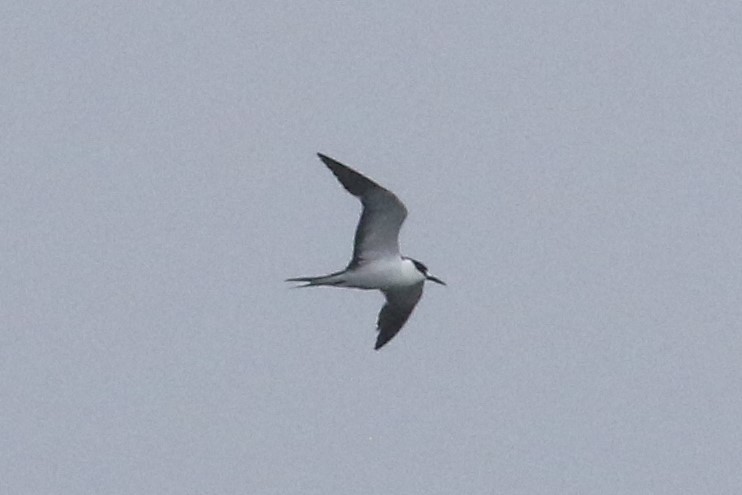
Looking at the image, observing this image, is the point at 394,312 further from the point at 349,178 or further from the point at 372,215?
the point at 349,178

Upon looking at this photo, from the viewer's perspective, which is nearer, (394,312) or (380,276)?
(380,276)

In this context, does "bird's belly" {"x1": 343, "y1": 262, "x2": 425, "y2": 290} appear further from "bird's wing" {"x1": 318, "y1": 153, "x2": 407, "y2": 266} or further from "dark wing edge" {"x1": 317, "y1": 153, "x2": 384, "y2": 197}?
"dark wing edge" {"x1": 317, "y1": 153, "x2": 384, "y2": 197}

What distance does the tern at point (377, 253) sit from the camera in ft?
78.9

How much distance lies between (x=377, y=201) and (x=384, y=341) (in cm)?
312

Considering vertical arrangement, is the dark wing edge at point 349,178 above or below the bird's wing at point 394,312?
above

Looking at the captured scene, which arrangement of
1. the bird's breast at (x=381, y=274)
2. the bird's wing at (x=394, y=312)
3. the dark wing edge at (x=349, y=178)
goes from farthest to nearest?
the bird's wing at (x=394, y=312) < the bird's breast at (x=381, y=274) < the dark wing edge at (x=349, y=178)

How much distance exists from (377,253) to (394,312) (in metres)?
1.89

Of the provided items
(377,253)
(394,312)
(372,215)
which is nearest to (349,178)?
(372,215)

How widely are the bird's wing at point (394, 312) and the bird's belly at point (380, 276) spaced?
0.94m

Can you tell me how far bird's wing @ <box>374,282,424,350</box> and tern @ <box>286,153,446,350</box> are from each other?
1cm

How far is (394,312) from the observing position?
26797 mm

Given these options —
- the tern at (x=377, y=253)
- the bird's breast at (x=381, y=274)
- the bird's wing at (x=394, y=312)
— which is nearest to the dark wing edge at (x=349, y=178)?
the tern at (x=377, y=253)

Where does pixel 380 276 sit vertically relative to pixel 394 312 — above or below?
above

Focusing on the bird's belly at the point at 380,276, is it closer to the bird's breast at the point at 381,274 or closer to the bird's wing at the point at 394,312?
the bird's breast at the point at 381,274
